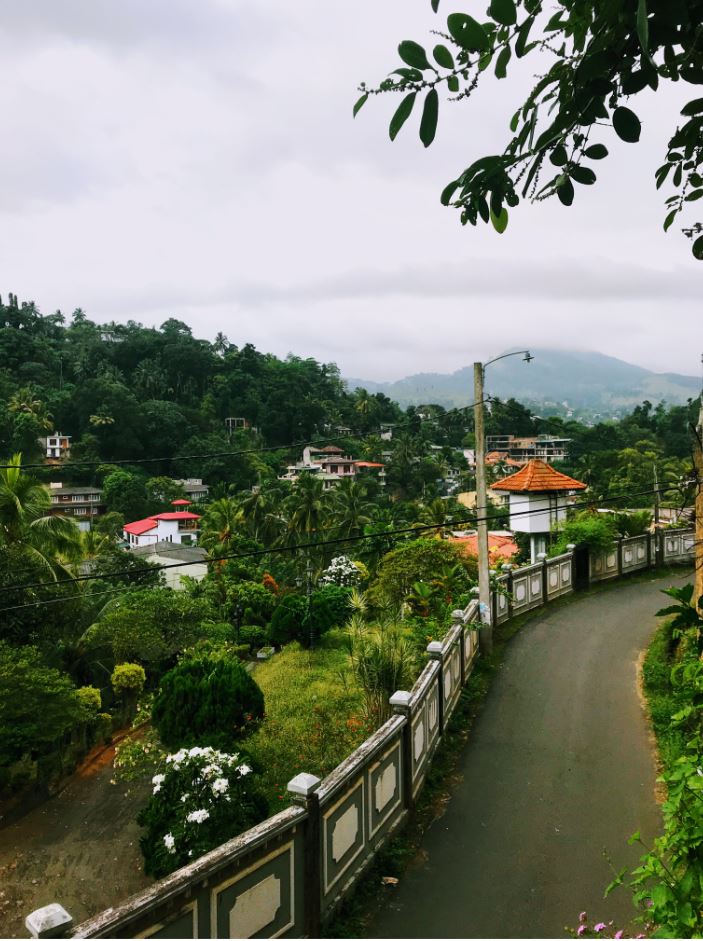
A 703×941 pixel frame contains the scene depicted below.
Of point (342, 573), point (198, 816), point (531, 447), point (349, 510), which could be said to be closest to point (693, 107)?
point (198, 816)

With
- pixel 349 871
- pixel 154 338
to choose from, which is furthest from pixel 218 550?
pixel 154 338

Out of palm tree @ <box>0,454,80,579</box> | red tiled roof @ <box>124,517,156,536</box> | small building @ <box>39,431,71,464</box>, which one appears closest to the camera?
palm tree @ <box>0,454,80,579</box>

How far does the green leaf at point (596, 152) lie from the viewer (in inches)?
76.3

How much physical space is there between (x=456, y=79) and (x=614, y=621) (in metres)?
13.4

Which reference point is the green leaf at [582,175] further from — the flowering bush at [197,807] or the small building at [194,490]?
the small building at [194,490]

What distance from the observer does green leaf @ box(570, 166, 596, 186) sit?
2002 mm

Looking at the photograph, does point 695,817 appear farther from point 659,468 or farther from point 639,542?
point 659,468

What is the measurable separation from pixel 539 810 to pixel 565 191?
6667 millimetres

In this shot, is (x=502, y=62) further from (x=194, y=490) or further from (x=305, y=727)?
(x=194, y=490)

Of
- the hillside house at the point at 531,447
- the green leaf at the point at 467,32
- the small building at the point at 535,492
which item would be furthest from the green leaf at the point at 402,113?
the hillside house at the point at 531,447

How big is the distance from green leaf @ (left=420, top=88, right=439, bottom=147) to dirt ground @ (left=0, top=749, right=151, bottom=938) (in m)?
10.1

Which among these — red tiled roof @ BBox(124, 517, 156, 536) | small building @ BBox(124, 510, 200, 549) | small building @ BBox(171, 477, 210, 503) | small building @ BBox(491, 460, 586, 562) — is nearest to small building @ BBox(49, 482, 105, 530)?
red tiled roof @ BBox(124, 517, 156, 536)

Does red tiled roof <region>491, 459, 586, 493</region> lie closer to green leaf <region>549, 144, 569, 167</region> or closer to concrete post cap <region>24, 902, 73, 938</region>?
concrete post cap <region>24, 902, 73, 938</region>

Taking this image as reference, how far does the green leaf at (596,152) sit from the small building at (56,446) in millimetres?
64759
